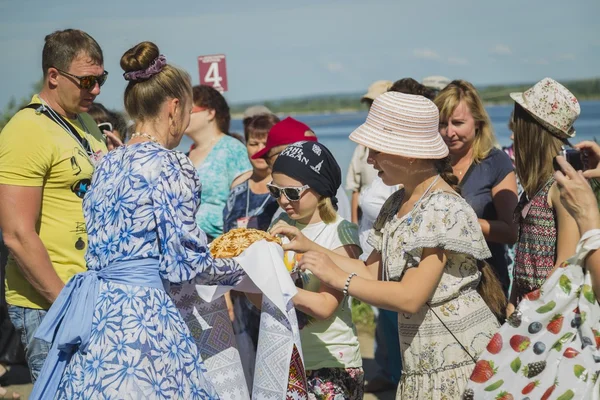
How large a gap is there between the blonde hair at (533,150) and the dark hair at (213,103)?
3386 millimetres

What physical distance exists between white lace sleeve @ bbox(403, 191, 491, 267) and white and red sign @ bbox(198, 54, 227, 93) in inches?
315

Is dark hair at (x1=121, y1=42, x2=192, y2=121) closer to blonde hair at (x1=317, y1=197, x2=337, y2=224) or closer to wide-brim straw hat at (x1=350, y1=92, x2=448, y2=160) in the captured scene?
wide-brim straw hat at (x1=350, y1=92, x2=448, y2=160)

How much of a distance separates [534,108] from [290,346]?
158 centimetres

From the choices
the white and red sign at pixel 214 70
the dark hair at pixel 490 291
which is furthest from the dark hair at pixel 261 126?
the white and red sign at pixel 214 70

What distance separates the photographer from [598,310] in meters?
2.74

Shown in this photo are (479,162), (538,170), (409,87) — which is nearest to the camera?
(538,170)

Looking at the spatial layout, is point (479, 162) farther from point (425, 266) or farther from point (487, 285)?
point (425, 266)

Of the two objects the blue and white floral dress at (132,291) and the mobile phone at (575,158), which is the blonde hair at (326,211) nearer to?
the blue and white floral dress at (132,291)

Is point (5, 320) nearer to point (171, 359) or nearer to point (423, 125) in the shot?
point (171, 359)

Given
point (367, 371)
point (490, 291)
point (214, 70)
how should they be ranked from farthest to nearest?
point (214, 70) < point (367, 371) < point (490, 291)

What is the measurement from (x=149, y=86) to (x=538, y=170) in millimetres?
1809

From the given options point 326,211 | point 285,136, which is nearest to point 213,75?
point 285,136

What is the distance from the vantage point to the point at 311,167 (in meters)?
3.85

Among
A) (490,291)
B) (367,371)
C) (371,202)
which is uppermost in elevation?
(490,291)
